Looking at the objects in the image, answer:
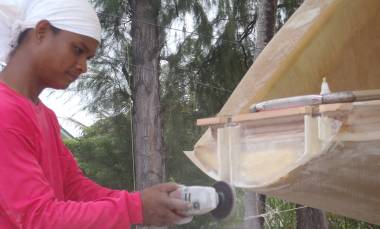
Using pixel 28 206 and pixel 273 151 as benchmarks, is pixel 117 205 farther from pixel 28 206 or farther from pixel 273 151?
pixel 273 151

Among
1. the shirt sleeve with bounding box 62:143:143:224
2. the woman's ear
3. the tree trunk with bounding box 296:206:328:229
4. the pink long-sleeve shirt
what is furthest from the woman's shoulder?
the tree trunk with bounding box 296:206:328:229

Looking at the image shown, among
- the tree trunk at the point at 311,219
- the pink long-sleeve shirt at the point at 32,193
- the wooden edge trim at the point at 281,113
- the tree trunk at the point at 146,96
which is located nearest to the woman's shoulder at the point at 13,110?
the pink long-sleeve shirt at the point at 32,193

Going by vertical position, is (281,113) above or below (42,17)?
below

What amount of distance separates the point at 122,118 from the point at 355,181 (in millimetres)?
3581

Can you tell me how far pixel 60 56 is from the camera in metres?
1.27

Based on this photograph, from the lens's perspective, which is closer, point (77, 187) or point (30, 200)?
point (30, 200)

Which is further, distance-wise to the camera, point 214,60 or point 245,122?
point 214,60

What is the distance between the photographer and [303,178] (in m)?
1.60

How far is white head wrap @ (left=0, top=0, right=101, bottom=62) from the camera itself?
1.28 meters

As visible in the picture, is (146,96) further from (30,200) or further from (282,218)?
(30,200)

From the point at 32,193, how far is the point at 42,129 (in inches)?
10.3

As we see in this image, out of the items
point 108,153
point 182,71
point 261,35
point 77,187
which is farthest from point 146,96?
point 77,187

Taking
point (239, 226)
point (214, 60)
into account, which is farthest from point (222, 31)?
point (239, 226)

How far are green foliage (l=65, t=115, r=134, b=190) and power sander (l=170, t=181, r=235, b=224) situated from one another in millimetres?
3964
